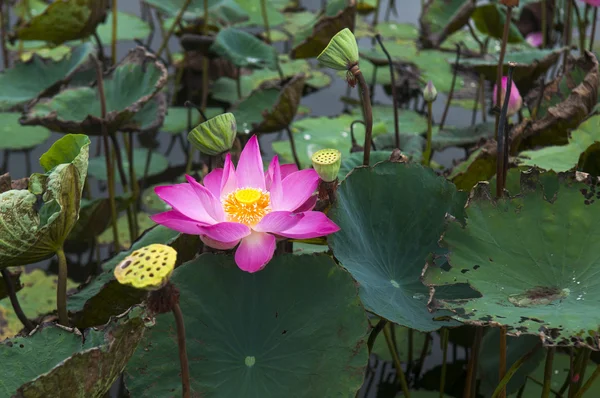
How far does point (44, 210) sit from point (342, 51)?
0.40m

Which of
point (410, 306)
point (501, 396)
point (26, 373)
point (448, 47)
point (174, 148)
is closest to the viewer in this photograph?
point (26, 373)

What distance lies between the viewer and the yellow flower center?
844 millimetres

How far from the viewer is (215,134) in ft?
2.76

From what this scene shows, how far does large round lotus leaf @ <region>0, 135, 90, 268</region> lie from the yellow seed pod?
21 cm

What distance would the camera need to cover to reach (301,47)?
202cm

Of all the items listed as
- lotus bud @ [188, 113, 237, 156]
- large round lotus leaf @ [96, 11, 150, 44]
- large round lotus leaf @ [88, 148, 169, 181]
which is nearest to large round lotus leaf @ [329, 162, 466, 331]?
lotus bud @ [188, 113, 237, 156]

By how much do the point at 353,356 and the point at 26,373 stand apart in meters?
0.36

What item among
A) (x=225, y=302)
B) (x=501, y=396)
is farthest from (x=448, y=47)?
(x=225, y=302)

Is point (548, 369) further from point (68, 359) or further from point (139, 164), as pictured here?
point (139, 164)

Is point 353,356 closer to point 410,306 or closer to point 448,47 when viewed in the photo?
point 410,306

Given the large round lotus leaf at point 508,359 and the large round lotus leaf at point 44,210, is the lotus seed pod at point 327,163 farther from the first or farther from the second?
the large round lotus leaf at point 508,359

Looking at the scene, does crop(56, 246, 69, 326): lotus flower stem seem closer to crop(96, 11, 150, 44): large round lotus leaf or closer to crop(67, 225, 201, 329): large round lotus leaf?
crop(67, 225, 201, 329): large round lotus leaf

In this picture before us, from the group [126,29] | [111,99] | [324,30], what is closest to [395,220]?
[111,99]

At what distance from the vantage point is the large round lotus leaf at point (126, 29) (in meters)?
3.14
